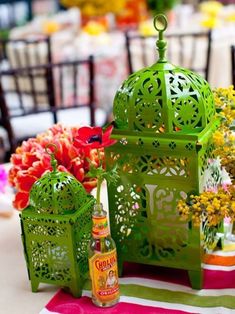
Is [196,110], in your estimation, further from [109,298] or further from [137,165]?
[109,298]

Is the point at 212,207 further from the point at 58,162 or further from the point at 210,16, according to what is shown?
the point at 210,16

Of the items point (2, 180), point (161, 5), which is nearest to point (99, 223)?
point (2, 180)

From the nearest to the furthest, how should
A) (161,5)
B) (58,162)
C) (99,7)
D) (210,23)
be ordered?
(58,162) < (210,23) < (99,7) < (161,5)

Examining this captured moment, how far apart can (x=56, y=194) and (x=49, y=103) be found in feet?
6.23

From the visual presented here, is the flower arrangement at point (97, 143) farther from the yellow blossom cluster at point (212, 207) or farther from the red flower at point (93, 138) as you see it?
the yellow blossom cluster at point (212, 207)

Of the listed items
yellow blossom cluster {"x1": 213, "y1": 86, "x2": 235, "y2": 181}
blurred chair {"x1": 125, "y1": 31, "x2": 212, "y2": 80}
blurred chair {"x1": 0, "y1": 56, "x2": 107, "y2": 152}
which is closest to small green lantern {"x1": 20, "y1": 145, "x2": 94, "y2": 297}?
yellow blossom cluster {"x1": 213, "y1": 86, "x2": 235, "y2": 181}

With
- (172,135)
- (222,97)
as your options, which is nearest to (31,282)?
(172,135)

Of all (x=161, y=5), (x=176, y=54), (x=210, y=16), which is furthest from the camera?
(x=161, y=5)

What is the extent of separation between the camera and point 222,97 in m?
0.96

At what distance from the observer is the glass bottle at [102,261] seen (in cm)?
84

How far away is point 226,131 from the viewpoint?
89 centimetres

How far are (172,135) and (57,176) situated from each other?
0.61 ft

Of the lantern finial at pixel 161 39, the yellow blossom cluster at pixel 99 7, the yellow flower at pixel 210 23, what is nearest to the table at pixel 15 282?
the lantern finial at pixel 161 39

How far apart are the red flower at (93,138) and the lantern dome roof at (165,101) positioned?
4cm
